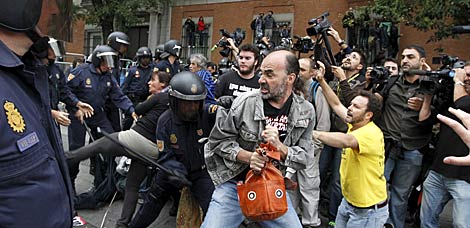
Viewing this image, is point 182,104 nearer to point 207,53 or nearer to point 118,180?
point 118,180

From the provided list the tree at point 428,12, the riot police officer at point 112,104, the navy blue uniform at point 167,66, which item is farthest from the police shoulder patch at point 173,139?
the tree at point 428,12

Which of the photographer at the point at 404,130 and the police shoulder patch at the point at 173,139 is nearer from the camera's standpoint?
the police shoulder patch at the point at 173,139

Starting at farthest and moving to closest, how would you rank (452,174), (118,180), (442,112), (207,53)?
(207,53) → (118,180) → (442,112) → (452,174)

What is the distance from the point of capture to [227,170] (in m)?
3.37

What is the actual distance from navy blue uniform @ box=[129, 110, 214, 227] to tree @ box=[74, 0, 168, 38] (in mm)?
14254

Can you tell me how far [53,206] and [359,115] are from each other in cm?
281

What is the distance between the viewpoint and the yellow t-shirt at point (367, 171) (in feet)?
12.2

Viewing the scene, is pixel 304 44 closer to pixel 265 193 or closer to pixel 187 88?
pixel 187 88

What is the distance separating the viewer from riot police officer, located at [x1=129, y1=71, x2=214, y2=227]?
166 inches

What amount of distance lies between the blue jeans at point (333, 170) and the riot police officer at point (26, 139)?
12.9ft

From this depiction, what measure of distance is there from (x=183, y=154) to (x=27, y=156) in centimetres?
281

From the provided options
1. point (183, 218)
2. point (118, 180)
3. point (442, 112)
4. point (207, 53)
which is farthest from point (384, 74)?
point (207, 53)

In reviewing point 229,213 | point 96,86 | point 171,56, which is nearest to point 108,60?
point 96,86

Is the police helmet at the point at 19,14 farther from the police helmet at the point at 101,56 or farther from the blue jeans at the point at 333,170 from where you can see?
the police helmet at the point at 101,56
